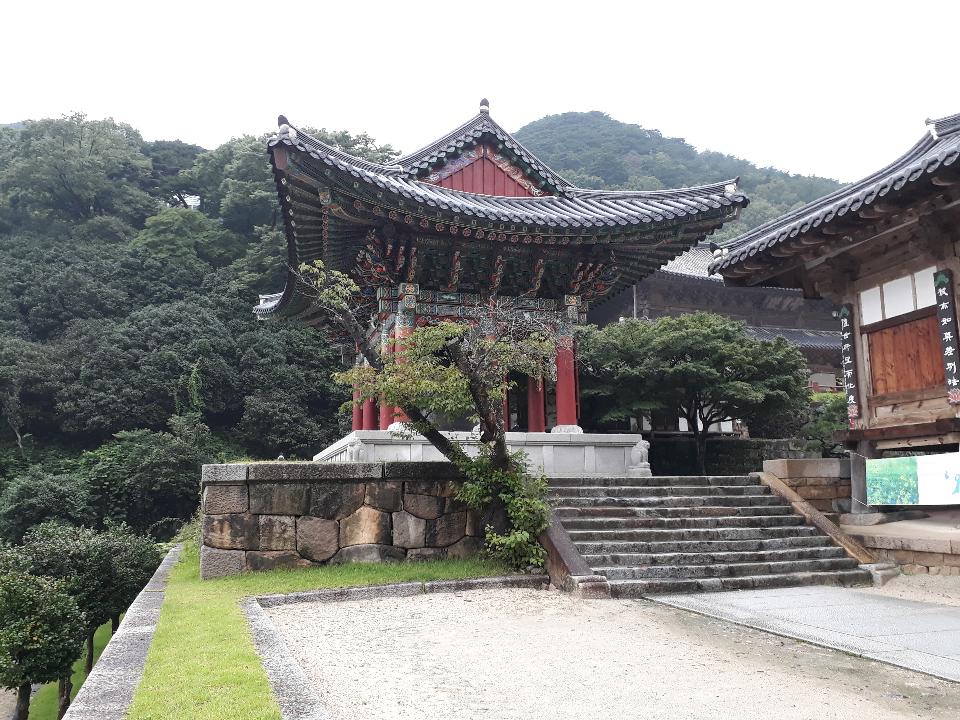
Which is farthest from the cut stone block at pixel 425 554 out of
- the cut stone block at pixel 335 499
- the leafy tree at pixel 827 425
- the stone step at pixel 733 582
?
the leafy tree at pixel 827 425

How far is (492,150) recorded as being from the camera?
15.1m

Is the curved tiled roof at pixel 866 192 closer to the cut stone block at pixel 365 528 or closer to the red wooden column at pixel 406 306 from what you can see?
the red wooden column at pixel 406 306

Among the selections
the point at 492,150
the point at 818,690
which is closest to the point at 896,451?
the point at 818,690

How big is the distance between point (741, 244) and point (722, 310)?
18.6 metres

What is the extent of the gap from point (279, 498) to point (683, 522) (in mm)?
5354

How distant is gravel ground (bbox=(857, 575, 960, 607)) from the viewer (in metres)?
7.73

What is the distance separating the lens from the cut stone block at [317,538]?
8.86 meters

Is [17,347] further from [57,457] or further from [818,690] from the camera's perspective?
[818,690]

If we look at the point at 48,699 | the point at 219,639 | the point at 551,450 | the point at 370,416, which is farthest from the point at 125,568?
the point at 219,639

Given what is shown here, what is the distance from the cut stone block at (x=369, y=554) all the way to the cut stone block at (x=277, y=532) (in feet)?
1.96

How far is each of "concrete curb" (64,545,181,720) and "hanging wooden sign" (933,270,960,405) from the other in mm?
8767

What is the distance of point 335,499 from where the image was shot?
9070 mm

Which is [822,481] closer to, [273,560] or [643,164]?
[273,560]

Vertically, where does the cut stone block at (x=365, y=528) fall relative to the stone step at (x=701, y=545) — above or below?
above
